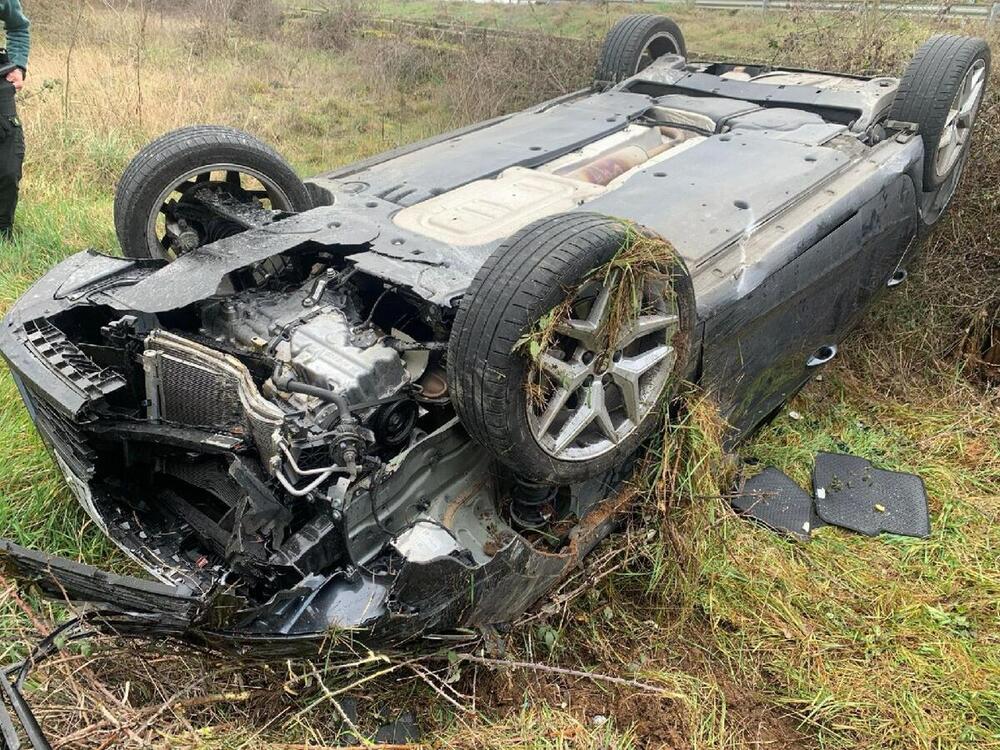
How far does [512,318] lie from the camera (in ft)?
7.20

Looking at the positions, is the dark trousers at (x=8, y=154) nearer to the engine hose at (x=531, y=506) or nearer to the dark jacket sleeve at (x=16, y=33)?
the dark jacket sleeve at (x=16, y=33)

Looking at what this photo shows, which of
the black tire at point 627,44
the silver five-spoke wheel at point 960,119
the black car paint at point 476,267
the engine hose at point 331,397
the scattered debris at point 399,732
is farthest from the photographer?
the black tire at point 627,44

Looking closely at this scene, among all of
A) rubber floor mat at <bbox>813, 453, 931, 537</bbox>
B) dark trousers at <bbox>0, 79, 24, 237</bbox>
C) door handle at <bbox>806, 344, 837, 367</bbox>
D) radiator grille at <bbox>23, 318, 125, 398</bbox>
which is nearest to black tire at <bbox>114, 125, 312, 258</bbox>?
radiator grille at <bbox>23, 318, 125, 398</bbox>

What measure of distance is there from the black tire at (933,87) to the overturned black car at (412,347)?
0.01 meters

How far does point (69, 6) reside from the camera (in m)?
9.90

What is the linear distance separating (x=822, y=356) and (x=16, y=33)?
16.9 feet

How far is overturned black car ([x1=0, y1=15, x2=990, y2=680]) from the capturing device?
224 cm

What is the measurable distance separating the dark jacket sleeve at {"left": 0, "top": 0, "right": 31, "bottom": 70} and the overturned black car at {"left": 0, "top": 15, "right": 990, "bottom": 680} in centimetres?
253

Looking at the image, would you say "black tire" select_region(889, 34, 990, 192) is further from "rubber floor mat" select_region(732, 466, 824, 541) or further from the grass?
"rubber floor mat" select_region(732, 466, 824, 541)

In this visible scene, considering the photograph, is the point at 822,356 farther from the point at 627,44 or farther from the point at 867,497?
the point at 627,44

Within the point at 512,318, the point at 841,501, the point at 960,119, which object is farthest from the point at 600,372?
the point at 960,119

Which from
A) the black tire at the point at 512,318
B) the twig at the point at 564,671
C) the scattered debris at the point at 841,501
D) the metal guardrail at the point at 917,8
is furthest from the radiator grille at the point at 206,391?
the metal guardrail at the point at 917,8

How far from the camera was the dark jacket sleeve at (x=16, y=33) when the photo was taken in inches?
190

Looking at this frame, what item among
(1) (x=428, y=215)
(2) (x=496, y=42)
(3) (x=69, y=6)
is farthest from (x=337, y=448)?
(3) (x=69, y=6)
